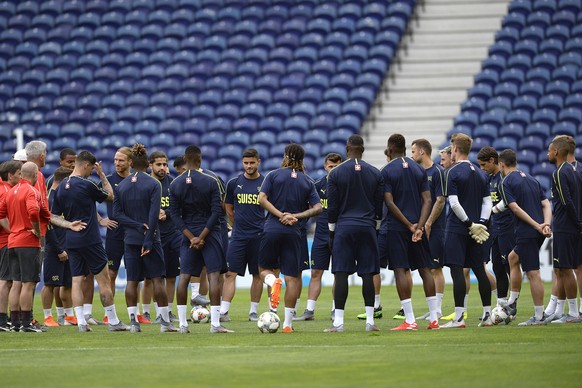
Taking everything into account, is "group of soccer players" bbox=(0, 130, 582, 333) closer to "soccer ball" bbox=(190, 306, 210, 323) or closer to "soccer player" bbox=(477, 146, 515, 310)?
"soccer player" bbox=(477, 146, 515, 310)

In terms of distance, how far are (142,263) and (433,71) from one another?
72.7ft

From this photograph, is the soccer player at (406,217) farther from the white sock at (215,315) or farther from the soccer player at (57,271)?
the soccer player at (57,271)

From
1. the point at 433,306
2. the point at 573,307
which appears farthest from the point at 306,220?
the point at 573,307

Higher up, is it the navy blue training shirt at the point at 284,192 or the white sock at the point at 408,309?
the navy blue training shirt at the point at 284,192

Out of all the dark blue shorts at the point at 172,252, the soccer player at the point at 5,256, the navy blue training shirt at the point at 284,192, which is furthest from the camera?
the dark blue shorts at the point at 172,252

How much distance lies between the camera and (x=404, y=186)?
48.4 feet

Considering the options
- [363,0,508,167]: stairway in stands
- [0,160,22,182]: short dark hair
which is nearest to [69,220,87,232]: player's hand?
[0,160,22,182]: short dark hair

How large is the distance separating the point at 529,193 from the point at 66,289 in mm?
7542

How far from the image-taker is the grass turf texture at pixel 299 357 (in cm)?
983

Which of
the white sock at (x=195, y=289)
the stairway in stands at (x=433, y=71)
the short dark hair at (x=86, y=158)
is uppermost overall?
the stairway in stands at (x=433, y=71)

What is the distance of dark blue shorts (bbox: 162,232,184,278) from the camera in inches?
707

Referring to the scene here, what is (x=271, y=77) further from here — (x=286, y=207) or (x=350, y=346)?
(x=350, y=346)

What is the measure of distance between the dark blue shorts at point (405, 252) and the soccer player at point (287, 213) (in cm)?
118

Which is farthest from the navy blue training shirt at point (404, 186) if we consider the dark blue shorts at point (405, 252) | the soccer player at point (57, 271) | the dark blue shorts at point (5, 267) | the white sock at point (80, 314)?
the dark blue shorts at point (5, 267)
